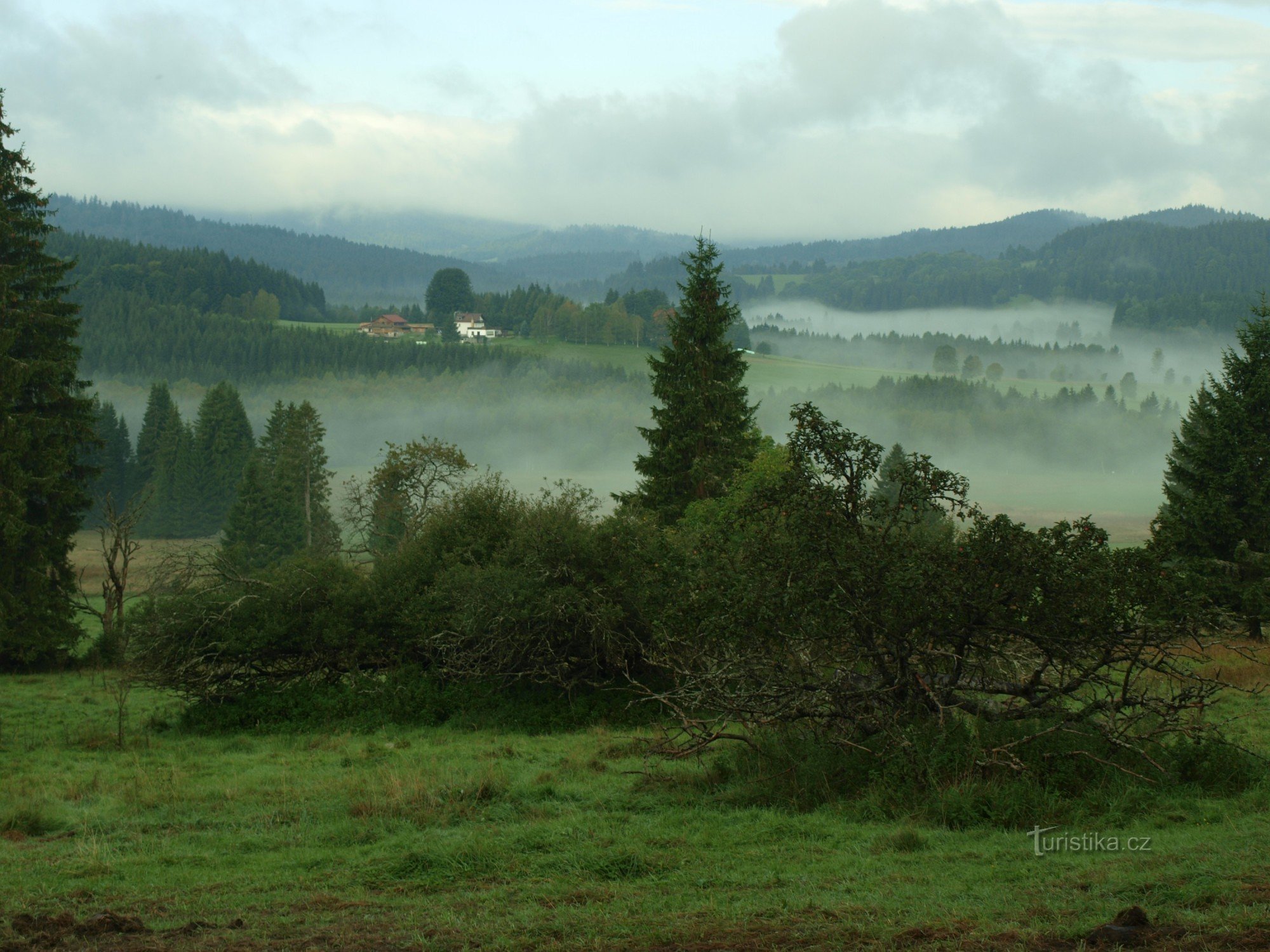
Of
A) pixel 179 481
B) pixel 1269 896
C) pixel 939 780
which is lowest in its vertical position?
pixel 179 481

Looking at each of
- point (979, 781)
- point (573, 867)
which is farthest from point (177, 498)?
point (979, 781)

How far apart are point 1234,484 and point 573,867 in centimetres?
2834

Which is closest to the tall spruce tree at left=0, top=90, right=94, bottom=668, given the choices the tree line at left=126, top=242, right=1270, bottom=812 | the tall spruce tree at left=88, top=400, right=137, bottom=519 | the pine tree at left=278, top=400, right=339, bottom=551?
the tree line at left=126, top=242, right=1270, bottom=812

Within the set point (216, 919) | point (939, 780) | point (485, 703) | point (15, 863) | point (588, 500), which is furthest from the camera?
point (588, 500)

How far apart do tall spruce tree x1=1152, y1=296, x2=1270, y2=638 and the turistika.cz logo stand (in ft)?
75.0

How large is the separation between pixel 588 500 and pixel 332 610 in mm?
7617

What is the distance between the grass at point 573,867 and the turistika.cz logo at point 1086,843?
16 centimetres

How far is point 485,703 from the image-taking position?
2223 cm

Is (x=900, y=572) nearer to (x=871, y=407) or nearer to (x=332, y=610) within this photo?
(x=332, y=610)

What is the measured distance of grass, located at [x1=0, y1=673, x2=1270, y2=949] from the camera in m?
6.90

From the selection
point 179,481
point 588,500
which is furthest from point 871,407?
point 588,500

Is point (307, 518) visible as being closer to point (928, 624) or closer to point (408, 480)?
point (408, 480)

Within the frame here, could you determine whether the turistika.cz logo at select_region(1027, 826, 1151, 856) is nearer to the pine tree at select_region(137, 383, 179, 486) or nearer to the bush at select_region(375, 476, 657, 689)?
the bush at select_region(375, 476, 657, 689)

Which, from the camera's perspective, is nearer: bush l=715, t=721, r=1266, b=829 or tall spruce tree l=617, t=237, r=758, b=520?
bush l=715, t=721, r=1266, b=829
